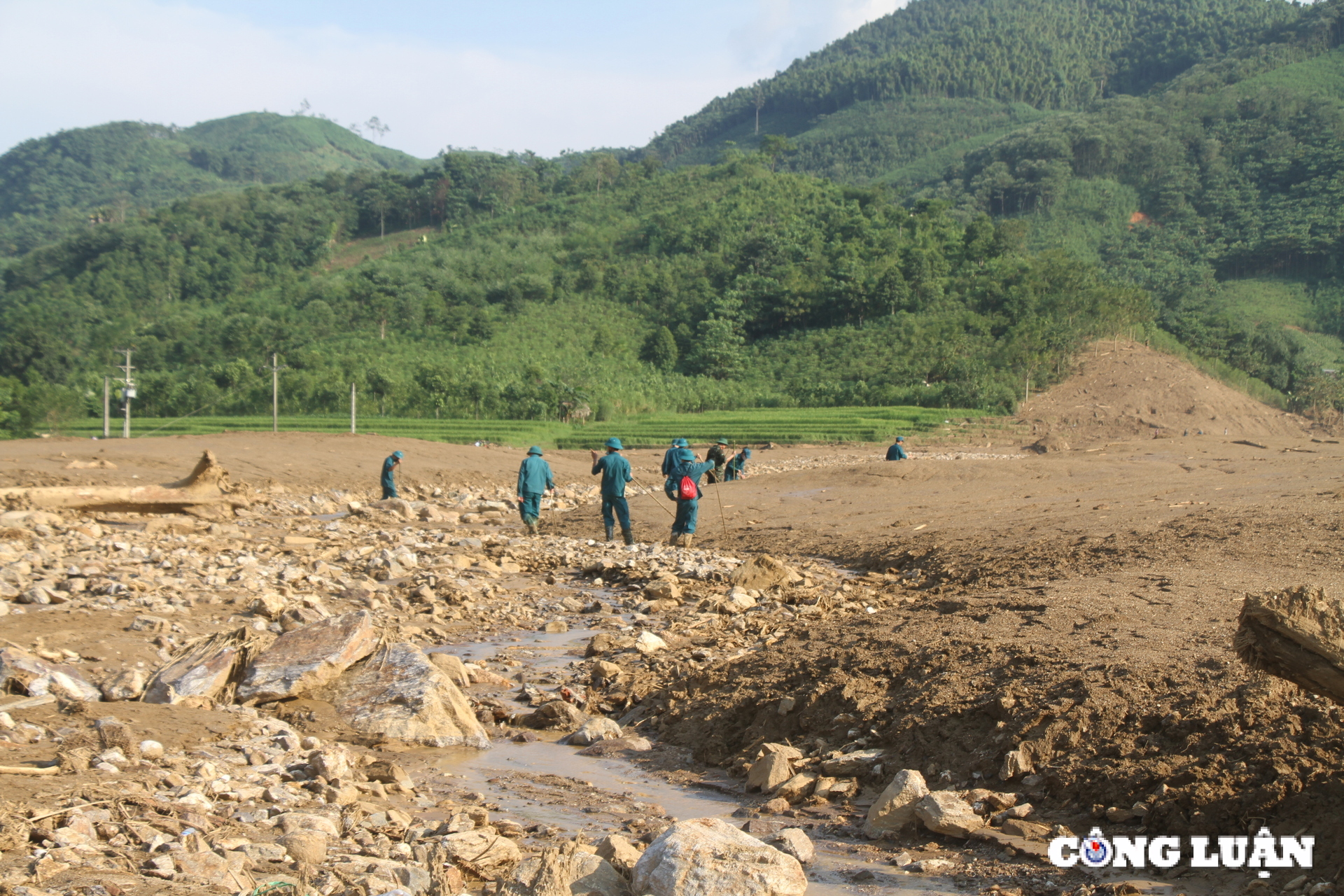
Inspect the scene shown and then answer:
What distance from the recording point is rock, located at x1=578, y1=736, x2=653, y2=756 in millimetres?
5703

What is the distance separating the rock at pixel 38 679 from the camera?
536 cm

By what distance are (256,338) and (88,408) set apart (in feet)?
56.2

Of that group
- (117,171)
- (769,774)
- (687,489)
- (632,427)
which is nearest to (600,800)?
(769,774)

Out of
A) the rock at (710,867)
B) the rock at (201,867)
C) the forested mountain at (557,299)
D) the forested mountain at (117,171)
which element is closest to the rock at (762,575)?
the rock at (710,867)

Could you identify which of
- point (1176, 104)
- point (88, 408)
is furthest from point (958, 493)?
point (1176, 104)

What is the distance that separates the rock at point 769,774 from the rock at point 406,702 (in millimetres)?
1666

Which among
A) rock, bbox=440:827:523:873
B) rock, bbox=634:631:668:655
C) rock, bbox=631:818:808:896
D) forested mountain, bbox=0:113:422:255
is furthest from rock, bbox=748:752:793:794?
forested mountain, bbox=0:113:422:255

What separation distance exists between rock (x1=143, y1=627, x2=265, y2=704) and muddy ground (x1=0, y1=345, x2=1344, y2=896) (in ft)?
0.96

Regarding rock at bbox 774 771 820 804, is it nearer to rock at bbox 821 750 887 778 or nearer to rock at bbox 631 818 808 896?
rock at bbox 821 750 887 778

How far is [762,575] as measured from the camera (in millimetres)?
10070

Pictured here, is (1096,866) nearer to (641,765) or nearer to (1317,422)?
(641,765)

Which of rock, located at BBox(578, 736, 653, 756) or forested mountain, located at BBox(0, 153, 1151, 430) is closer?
rock, located at BBox(578, 736, 653, 756)

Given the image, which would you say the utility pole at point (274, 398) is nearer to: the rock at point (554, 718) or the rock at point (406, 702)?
the rock at point (406, 702)

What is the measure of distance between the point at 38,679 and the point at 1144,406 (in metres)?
42.5
